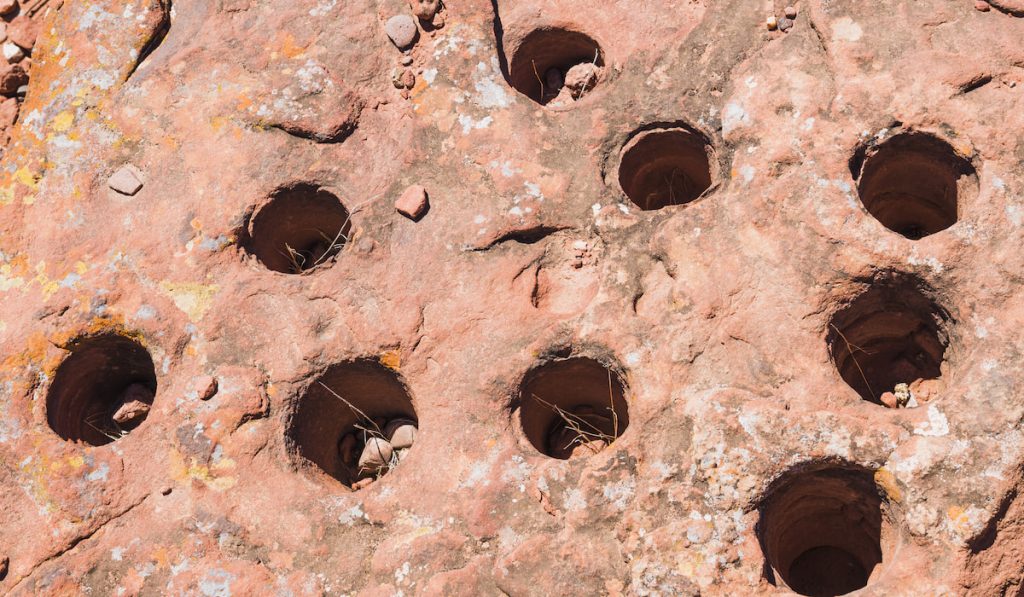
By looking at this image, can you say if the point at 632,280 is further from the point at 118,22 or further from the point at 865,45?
the point at 118,22

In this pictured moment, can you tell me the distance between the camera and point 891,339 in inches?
159

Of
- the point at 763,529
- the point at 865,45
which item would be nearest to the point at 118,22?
the point at 865,45

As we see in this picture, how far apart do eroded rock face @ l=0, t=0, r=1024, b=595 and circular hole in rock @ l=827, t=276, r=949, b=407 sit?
20mm

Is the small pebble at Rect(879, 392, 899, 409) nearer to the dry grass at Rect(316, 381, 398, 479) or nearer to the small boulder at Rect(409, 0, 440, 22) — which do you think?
the dry grass at Rect(316, 381, 398, 479)

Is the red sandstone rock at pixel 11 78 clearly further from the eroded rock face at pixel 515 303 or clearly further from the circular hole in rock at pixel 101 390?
the circular hole in rock at pixel 101 390

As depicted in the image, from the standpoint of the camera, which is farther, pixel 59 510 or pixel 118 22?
pixel 118 22

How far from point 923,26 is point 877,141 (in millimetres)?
554

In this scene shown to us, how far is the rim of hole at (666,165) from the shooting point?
13.3 feet

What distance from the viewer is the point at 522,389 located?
3738 millimetres

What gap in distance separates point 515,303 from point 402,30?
4.77ft

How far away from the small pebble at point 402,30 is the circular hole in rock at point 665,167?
1144 mm

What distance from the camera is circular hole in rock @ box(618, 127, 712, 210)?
4062mm

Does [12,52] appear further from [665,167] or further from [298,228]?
[665,167]

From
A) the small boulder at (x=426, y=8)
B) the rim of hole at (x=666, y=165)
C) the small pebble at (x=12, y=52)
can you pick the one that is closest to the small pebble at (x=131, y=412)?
the small pebble at (x=12, y=52)
